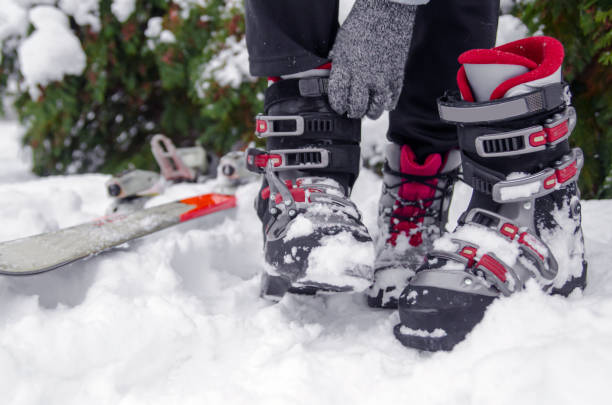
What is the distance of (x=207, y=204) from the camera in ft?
4.74

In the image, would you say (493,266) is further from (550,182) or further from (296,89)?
(296,89)

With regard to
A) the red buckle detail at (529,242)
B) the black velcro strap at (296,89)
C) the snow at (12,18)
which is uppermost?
the snow at (12,18)

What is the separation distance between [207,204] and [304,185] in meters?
0.65

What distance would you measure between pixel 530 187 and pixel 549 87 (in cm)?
16

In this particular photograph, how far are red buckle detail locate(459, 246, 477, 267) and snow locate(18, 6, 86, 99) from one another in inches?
100

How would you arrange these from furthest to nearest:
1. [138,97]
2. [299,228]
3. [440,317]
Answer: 1. [138,97]
2. [299,228]
3. [440,317]

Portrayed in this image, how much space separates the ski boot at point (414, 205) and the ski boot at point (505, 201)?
226 millimetres

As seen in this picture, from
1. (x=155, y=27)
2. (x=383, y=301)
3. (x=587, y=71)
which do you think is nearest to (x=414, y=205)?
(x=383, y=301)

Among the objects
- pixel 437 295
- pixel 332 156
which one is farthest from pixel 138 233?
pixel 437 295

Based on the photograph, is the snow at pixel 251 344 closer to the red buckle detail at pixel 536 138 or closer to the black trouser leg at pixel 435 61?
the red buckle detail at pixel 536 138

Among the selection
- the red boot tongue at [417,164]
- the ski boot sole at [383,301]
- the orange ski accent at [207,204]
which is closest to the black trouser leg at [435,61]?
the red boot tongue at [417,164]

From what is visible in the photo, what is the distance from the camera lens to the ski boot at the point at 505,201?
0.69m

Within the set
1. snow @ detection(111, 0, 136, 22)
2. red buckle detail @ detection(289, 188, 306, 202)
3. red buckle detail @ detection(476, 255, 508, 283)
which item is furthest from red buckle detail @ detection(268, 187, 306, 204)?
snow @ detection(111, 0, 136, 22)

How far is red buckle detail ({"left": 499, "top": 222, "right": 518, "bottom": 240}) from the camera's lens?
73cm
